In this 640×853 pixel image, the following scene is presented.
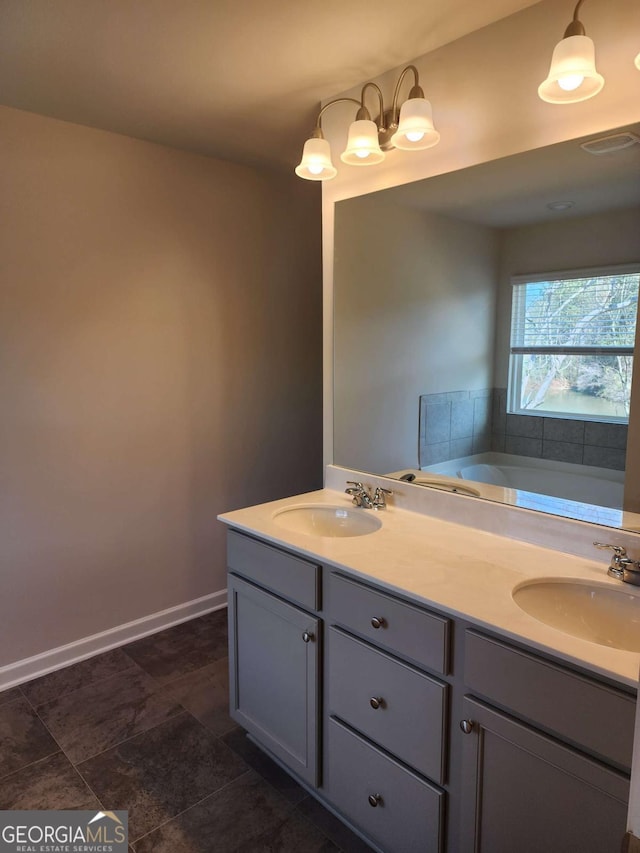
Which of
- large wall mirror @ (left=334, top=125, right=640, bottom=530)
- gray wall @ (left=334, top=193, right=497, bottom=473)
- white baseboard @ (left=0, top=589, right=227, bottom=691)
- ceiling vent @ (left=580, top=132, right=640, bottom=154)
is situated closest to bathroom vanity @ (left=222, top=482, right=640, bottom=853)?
large wall mirror @ (left=334, top=125, right=640, bottom=530)

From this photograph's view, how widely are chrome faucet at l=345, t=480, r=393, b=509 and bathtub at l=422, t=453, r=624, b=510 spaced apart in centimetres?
25

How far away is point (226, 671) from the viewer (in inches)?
99.6

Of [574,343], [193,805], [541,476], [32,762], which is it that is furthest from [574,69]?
[32,762]

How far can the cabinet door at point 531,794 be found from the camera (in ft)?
3.49

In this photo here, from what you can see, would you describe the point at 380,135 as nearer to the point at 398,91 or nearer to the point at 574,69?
the point at 398,91

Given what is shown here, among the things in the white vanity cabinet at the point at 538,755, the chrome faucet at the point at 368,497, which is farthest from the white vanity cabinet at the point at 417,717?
the chrome faucet at the point at 368,497

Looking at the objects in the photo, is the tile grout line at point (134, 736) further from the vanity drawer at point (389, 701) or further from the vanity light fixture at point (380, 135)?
the vanity light fixture at point (380, 135)

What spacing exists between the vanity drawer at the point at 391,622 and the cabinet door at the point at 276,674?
0.15 meters

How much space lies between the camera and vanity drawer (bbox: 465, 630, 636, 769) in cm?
103

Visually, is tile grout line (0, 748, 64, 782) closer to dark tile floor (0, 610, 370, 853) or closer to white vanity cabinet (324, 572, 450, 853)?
dark tile floor (0, 610, 370, 853)

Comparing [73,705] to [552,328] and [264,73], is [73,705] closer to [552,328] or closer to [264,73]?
[552,328]

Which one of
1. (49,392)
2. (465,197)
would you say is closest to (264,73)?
(465,197)

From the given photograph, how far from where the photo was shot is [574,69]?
1.35 meters

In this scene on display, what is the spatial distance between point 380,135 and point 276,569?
5.08 ft
